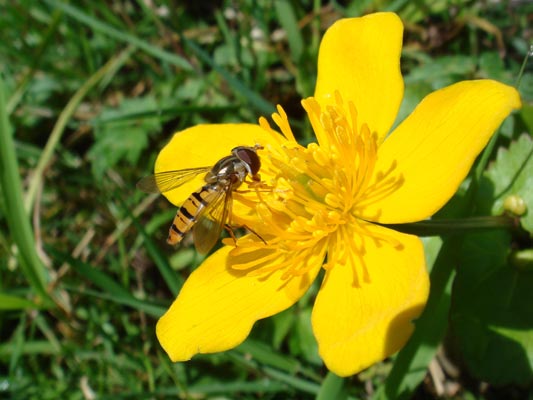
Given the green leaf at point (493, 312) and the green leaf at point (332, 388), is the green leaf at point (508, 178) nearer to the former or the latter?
the green leaf at point (493, 312)

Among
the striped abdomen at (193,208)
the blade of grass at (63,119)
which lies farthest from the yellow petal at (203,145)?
the blade of grass at (63,119)

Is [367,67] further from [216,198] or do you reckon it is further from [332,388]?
[332,388]

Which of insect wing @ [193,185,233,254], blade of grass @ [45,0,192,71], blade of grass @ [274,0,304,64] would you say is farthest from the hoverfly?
blade of grass @ [45,0,192,71]

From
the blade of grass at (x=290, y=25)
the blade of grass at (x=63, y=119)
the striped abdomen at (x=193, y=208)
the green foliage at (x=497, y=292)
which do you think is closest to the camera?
the striped abdomen at (x=193, y=208)

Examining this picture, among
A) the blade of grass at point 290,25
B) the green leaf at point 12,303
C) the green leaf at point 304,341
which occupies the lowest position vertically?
the green leaf at point 304,341

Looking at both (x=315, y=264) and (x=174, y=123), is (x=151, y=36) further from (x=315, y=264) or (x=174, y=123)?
(x=315, y=264)

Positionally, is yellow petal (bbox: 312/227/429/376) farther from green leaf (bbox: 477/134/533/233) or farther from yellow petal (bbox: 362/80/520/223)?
green leaf (bbox: 477/134/533/233)

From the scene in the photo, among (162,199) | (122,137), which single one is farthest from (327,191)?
(122,137)
